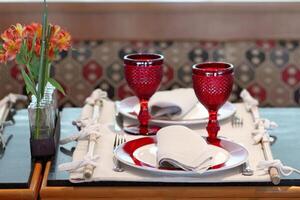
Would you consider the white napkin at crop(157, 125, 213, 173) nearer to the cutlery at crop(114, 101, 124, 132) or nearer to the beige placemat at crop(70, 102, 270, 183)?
the beige placemat at crop(70, 102, 270, 183)

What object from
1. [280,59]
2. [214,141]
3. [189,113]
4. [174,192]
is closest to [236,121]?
[189,113]

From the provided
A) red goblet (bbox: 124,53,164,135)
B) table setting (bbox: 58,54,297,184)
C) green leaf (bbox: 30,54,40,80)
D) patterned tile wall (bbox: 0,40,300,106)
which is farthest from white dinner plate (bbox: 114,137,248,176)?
patterned tile wall (bbox: 0,40,300,106)

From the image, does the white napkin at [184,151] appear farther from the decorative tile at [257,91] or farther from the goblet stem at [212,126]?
the decorative tile at [257,91]

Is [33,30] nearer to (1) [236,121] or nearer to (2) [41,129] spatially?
(2) [41,129]

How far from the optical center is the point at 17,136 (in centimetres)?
146

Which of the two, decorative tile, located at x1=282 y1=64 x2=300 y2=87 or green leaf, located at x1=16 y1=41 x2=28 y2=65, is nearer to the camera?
green leaf, located at x1=16 y1=41 x2=28 y2=65

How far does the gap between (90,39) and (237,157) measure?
3.48 ft

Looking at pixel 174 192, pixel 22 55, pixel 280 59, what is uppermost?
pixel 22 55

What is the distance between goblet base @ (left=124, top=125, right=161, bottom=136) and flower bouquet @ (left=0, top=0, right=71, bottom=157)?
0.20m

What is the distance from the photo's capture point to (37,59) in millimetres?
1312

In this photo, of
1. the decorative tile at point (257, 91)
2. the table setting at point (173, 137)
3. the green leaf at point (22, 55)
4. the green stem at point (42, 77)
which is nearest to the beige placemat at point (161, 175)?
the table setting at point (173, 137)

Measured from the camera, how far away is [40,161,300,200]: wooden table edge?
1156mm

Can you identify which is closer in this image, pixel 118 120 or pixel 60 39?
pixel 60 39

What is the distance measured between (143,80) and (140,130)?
0.12 m
